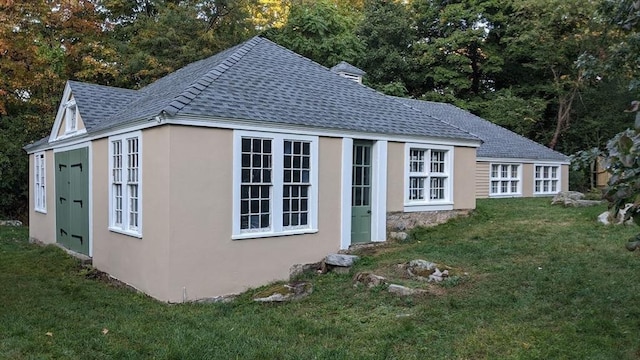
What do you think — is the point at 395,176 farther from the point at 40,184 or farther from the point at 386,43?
the point at 386,43

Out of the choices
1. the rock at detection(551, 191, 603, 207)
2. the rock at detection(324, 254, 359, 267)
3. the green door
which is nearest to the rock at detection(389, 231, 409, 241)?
the green door

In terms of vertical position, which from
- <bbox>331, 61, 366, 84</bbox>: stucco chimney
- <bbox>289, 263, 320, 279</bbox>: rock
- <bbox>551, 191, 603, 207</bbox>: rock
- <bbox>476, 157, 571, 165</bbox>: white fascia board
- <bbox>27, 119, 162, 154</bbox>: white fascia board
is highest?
<bbox>331, 61, 366, 84</bbox>: stucco chimney

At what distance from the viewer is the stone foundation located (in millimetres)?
11055

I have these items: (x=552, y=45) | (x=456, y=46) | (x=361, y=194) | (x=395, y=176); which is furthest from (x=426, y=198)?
(x=456, y=46)

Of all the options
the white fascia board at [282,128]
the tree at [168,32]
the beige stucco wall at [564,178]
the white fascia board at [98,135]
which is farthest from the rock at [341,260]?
the beige stucco wall at [564,178]

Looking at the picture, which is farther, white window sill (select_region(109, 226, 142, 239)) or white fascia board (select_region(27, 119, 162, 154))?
white window sill (select_region(109, 226, 142, 239))

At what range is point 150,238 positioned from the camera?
8.20m

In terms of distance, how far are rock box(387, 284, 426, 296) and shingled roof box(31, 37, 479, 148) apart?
340cm

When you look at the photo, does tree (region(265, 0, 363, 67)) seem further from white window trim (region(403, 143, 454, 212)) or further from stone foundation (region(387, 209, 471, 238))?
stone foundation (region(387, 209, 471, 238))

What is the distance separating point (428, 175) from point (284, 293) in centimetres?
524

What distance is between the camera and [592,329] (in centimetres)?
556

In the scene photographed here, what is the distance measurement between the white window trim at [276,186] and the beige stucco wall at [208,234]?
10 cm

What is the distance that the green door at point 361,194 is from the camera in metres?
10.4

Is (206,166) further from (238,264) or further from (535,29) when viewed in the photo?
(535,29)
